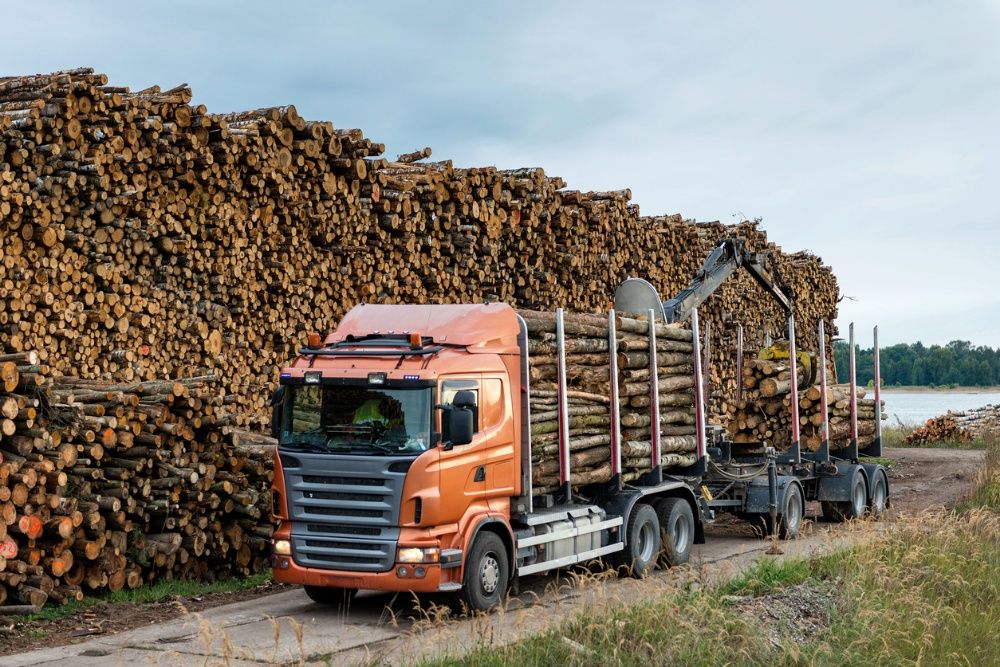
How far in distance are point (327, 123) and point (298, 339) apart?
3.11 meters

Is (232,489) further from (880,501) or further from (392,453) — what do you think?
(880,501)

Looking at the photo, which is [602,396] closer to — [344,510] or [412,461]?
[412,461]

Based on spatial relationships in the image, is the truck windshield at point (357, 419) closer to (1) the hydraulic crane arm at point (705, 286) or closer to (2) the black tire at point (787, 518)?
(1) the hydraulic crane arm at point (705, 286)

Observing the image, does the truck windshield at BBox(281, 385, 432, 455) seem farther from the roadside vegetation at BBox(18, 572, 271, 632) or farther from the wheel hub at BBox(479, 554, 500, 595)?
Result: the roadside vegetation at BBox(18, 572, 271, 632)

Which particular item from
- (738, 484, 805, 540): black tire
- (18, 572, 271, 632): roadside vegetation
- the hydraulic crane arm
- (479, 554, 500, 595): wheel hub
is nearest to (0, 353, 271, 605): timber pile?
(18, 572, 271, 632): roadside vegetation

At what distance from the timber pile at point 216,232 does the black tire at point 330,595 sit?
3.86 m

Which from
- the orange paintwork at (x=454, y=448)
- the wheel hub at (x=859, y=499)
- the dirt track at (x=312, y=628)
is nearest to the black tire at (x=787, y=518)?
the wheel hub at (x=859, y=499)

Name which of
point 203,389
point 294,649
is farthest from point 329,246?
point 294,649

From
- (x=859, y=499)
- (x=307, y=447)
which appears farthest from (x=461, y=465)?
(x=859, y=499)

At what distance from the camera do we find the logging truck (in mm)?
10672

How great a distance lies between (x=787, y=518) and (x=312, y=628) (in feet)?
28.1

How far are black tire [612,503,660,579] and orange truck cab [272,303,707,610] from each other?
133 cm

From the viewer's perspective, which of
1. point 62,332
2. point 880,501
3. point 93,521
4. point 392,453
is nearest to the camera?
point 392,453

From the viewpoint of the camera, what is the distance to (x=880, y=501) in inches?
764
